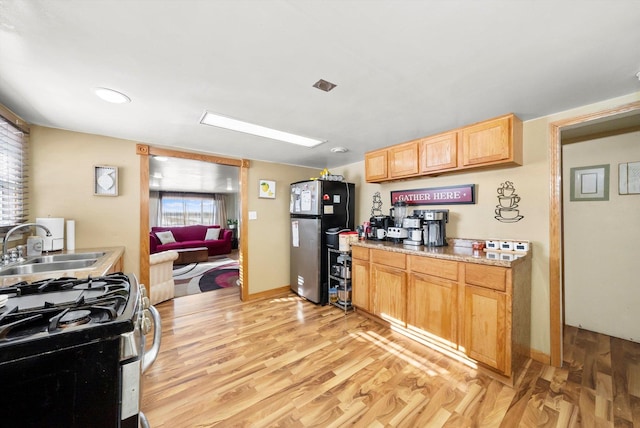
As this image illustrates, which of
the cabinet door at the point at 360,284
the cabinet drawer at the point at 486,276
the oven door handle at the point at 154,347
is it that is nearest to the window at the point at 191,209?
the cabinet door at the point at 360,284

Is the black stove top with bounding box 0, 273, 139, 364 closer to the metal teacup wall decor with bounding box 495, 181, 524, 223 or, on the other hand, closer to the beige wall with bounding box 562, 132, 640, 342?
the metal teacup wall decor with bounding box 495, 181, 524, 223

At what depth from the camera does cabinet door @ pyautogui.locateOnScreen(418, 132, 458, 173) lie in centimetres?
228

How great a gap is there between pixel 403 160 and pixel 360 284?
1.54 meters

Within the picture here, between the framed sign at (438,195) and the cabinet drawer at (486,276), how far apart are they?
0.85 m

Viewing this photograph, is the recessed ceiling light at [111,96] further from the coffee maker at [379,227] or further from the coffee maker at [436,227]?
the coffee maker at [436,227]

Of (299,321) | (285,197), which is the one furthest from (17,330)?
(285,197)

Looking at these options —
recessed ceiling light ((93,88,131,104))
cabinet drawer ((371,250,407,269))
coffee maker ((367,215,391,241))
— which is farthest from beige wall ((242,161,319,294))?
recessed ceiling light ((93,88,131,104))

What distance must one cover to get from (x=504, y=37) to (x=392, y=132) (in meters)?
1.33

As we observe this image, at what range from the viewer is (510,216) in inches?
86.3

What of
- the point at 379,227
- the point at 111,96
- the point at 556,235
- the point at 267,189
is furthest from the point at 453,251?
the point at 111,96

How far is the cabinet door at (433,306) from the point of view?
2027mm

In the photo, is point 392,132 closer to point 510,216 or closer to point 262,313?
point 510,216

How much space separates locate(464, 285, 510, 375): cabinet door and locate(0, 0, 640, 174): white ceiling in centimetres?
148

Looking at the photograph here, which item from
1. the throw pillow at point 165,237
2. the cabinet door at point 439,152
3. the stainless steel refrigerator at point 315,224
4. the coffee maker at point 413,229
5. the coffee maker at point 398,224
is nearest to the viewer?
the cabinet door at point 439,152
